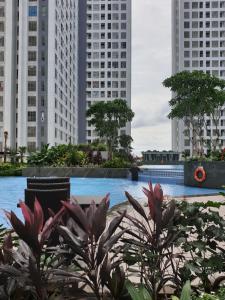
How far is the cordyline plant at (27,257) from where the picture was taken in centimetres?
279

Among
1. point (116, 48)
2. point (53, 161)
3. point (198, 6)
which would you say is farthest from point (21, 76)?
point (198, 6)

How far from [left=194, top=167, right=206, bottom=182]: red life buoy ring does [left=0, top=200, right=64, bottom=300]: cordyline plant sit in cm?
2063

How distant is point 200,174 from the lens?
23.3 m

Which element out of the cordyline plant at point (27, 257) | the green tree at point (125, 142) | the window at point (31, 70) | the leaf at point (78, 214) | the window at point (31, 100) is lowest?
the cordyline plant at point (27, 257)

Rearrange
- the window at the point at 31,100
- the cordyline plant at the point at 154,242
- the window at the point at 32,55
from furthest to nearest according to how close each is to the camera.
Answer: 1. the window at the point at 32,55
2. the window at the point at 31,100
3. the cordyline plant at the point at 154,242

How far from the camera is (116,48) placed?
121 meters

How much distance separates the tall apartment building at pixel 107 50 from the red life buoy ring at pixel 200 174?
309 feet

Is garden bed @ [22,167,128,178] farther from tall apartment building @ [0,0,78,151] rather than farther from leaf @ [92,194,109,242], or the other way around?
tall apartment building @ [0,0,78,151]

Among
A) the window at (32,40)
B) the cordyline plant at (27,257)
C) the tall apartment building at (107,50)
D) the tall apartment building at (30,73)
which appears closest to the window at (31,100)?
the tall apartment building at (30,73)

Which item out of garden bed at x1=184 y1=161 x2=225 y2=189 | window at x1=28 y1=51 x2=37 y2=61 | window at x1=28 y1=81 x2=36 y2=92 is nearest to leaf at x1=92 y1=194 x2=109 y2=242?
garden bed at x1=184 y1=161 x2=225 y2=189

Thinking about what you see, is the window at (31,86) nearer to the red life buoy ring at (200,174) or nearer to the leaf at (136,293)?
the red life buoy ring at (200,174)

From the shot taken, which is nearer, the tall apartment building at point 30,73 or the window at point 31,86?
the tall apartment building at point 30,73

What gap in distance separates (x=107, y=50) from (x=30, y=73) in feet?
162

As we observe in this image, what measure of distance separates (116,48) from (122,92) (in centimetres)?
1358
